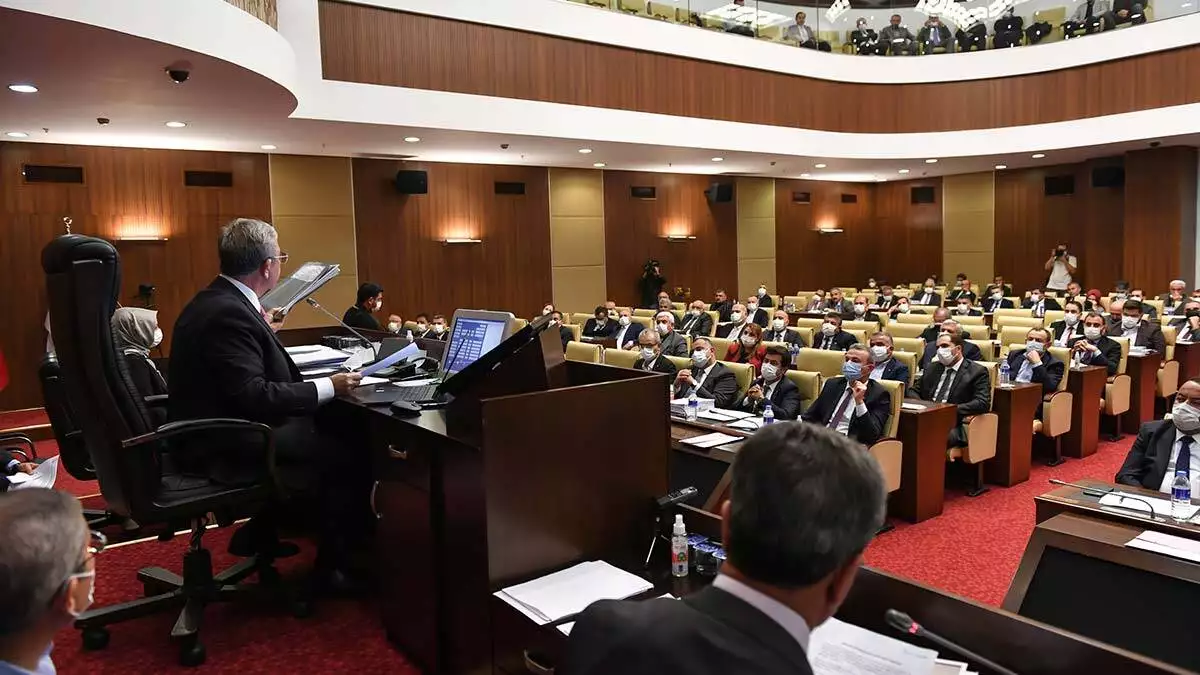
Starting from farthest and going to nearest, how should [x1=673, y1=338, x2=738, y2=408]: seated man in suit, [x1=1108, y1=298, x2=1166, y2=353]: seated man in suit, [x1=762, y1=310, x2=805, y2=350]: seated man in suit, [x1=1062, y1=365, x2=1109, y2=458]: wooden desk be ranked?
[x1=762, y1=310, x2=805, y2=350]: seated man in suit < [x1=1108, y1=298, x2=1166, y2=353]: seated man in suit < [x1=1062, y1=365, x2=1109, y2=458]: wooden desk < [x1=673, y1=338, x2=738, y2=408]: seated man in suit

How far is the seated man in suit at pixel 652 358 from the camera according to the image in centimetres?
714

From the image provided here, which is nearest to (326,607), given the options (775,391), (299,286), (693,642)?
(299,286)

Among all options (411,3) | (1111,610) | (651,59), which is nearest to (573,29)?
(651,59)

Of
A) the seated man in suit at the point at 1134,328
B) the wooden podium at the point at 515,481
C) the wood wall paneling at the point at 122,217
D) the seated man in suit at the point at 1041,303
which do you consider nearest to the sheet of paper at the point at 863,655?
the wooden podium at the point at 515,481

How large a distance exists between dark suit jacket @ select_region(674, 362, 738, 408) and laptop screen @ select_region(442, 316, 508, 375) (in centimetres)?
297

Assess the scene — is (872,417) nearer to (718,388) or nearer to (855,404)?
(855,404)

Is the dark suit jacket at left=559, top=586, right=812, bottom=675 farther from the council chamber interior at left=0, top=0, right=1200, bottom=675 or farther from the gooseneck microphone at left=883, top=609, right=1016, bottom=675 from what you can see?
the gooseneck microphone at left=883, top=609, right=1016, bottom=675

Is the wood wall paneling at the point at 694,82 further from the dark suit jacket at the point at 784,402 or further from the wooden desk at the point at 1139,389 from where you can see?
the wooden desk at the point at 1139,389

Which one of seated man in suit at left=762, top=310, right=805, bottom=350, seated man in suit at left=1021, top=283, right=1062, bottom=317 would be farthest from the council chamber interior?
seated man in suit at left=1021, top=283, right=1062, bottom=317

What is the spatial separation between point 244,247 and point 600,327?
826 cm

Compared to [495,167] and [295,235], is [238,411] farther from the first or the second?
[495,167]

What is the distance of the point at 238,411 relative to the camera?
11.1 feet

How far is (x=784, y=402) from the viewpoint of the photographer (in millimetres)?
6199

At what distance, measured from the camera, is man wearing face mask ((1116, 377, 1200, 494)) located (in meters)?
4.20
